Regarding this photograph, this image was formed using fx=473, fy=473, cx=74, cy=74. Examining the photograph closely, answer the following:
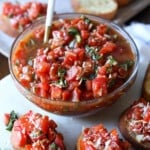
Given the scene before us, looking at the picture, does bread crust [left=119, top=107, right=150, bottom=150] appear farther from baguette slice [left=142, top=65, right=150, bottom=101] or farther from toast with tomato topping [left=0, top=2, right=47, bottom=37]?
toast with tomato topping [left=0, top=2, right=47, bottom=37]

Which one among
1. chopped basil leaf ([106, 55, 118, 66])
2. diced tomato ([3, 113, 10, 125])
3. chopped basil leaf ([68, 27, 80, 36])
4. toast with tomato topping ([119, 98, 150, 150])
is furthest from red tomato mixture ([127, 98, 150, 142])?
diced tomato ([3, 113, 10, 125])

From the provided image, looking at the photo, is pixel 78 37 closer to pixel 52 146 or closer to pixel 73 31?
pixel 73 31

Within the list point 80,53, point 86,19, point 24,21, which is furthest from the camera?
point 24,21

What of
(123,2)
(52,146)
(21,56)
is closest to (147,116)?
(52,146)

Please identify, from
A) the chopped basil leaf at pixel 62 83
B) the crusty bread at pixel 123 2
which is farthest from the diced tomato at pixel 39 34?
the crusty bread at pixel 123 2

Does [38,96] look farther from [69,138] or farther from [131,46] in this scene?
[131,46]

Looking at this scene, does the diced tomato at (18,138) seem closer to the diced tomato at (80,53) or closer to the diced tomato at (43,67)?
the diced tomato at (43,67)

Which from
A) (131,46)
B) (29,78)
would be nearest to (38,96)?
(29,78)
